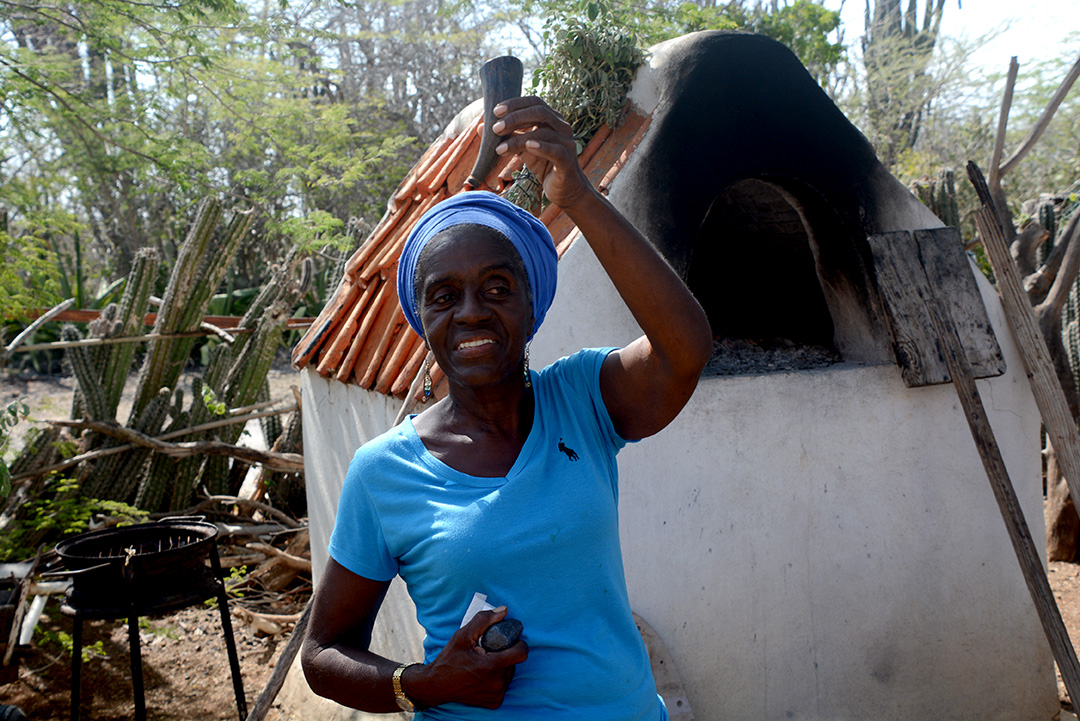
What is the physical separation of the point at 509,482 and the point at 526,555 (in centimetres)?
14

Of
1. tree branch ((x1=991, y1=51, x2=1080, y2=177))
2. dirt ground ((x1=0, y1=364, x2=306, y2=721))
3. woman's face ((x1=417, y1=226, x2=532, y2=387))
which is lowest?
dirt ground ((x1=0, y1=364, x2=306, y2=721))

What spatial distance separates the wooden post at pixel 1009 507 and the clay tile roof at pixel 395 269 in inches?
64.9

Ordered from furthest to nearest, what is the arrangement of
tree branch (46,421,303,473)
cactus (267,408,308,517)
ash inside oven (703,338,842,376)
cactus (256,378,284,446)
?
1. cactus (256,378,284,446)
2. cactus (267,408,308,517)
3. tree branch (46,421,303,473)
4. ash inside oven (703,338,842,376)

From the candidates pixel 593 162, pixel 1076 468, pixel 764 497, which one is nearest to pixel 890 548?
pixel 764 497

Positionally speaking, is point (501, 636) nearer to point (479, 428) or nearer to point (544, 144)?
point (479, 428)

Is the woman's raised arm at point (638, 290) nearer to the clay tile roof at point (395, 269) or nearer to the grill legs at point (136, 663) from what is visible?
the clay tile roof at point (395, 269)

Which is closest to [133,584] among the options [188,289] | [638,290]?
[638,290]

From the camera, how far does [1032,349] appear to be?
3689 mm

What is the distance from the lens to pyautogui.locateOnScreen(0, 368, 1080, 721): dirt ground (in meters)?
4.38

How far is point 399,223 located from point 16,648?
3007mm

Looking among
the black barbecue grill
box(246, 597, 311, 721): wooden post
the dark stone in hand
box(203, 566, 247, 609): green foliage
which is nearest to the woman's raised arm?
the dark stone in hand

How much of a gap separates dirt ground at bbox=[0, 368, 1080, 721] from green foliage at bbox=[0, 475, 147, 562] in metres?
0.47

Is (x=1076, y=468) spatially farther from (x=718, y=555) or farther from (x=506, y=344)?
(x=506, y=344)

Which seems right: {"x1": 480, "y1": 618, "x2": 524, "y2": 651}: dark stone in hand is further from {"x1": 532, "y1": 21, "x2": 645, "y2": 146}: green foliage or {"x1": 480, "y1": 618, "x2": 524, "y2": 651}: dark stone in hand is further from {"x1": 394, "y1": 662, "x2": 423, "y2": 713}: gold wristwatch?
{"x1": 532, "y1": 21, "x2": 645, "y2": 146}: green foliage
